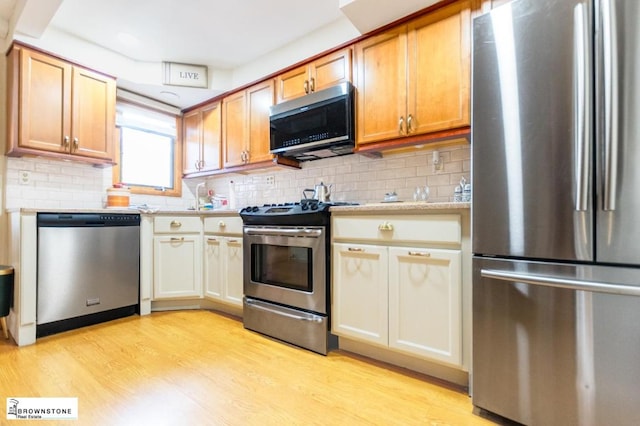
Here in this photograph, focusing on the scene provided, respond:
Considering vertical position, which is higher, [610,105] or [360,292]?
[610,105]

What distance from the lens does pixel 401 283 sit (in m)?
1.70

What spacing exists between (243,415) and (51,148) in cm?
257

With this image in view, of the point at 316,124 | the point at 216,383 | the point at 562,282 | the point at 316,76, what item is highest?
the point at 316,76

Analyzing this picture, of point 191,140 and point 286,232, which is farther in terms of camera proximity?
point 191,140

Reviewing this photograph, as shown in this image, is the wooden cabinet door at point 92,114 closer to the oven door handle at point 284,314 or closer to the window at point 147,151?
the window at point 147,151

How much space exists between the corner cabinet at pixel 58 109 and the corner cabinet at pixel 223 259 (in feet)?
3.91

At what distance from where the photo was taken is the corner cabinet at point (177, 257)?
109 inches

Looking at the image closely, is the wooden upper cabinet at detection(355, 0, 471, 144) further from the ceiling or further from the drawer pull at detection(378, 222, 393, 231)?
the drawer pull at detection(378, 222, 393, 231)

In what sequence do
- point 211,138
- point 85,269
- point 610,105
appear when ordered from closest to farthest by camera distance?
point 610,105
point 85,269
point 211,138

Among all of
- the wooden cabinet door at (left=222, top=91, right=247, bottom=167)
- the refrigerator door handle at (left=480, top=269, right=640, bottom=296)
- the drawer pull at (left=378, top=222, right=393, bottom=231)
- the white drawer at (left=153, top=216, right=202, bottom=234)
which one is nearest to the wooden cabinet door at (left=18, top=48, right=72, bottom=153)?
the white drawer at (left=153, top=216, right=202, bottom=234)

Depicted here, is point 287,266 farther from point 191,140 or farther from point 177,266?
point 191,140

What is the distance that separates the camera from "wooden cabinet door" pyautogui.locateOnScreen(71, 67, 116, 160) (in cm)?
264

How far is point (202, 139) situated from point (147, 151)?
628mm

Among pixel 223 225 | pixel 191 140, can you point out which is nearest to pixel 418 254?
pixel 223 225
